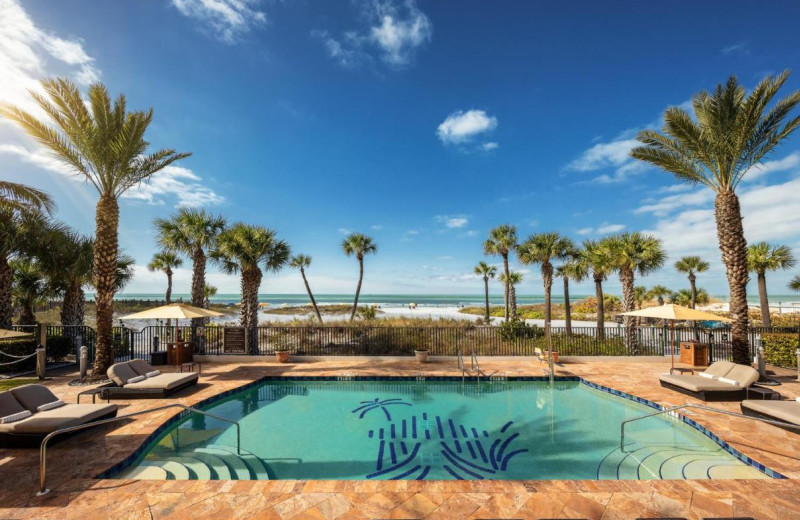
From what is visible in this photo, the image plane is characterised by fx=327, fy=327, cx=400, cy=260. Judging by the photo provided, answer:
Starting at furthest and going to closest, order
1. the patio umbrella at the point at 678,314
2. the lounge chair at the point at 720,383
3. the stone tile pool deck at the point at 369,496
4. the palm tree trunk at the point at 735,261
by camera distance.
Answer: the palm tree trunk at the point at 735,261
the patio umbrella at the point at 678,314
the lounge chair at the point at 720,383
the stone tile pool deck at the point at 369,496

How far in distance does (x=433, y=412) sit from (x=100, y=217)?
38.0 feet

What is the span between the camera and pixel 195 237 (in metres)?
16.1

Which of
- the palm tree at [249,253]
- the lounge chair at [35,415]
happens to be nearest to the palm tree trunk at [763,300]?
the palm tree at [249,253]

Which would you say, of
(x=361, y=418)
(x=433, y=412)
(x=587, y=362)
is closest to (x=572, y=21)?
(x=587, y=362)

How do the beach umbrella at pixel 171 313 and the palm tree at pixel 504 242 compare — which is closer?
the beach umbrella at pixel 171 313

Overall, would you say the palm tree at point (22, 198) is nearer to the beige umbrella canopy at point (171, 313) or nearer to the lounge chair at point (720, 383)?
the beige umbrella canopy at point (171, 313)

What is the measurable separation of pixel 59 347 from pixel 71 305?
12.3ft

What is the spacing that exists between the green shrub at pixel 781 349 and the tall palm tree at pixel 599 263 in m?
7.36

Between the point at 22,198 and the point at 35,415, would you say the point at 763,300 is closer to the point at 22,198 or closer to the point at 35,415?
the point at 35,415

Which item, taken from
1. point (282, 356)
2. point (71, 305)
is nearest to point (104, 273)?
point (282, 356)

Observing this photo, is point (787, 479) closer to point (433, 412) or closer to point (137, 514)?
point (433, 412)

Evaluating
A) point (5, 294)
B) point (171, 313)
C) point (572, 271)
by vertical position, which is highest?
point (572, 271)

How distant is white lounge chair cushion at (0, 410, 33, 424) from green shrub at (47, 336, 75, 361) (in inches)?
353

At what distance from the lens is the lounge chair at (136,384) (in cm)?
826
